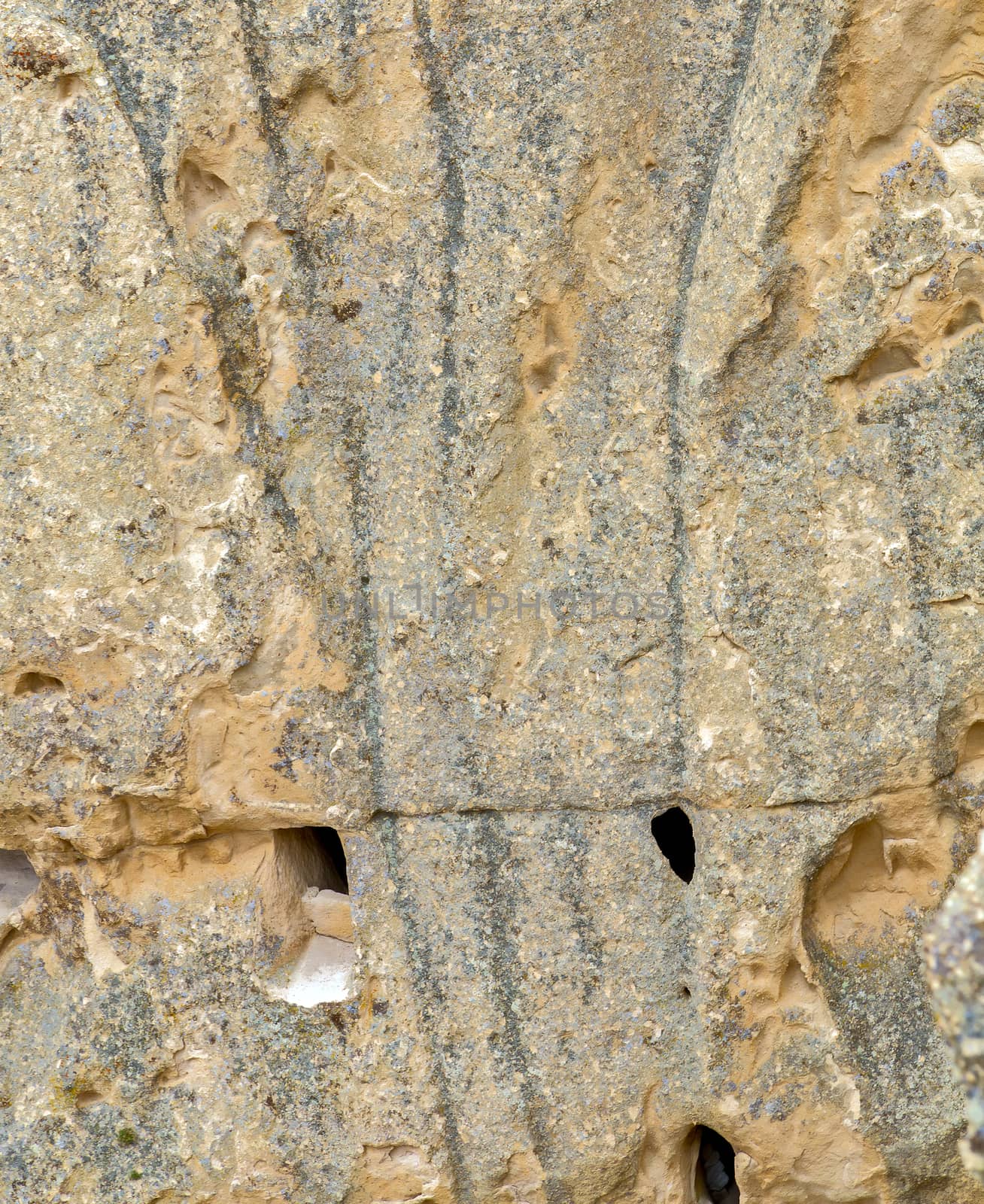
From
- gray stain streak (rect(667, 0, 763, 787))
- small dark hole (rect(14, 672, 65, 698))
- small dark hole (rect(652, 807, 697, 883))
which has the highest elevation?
gray stain streak (rect(667, 0, 763, 787))

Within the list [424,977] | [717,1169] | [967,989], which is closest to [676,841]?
[424,977]

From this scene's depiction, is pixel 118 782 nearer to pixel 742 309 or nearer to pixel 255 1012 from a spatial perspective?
pixel 255 1012

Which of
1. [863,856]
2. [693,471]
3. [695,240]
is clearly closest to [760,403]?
[693,471]

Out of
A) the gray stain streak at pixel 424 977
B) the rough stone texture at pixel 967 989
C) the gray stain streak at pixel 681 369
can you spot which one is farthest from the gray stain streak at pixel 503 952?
the rough stone texture at pixel 967 989

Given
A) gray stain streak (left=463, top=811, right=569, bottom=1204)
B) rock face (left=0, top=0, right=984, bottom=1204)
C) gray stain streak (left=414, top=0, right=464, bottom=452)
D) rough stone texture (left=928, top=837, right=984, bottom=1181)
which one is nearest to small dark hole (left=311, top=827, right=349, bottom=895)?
rock face (left=0, top=0, right=984, bottom=1204)

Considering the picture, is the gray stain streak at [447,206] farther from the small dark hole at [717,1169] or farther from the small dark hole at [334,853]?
the small dark hole at [717,1169]

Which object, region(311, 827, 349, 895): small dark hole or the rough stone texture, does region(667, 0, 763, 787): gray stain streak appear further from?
the rough stone texture
